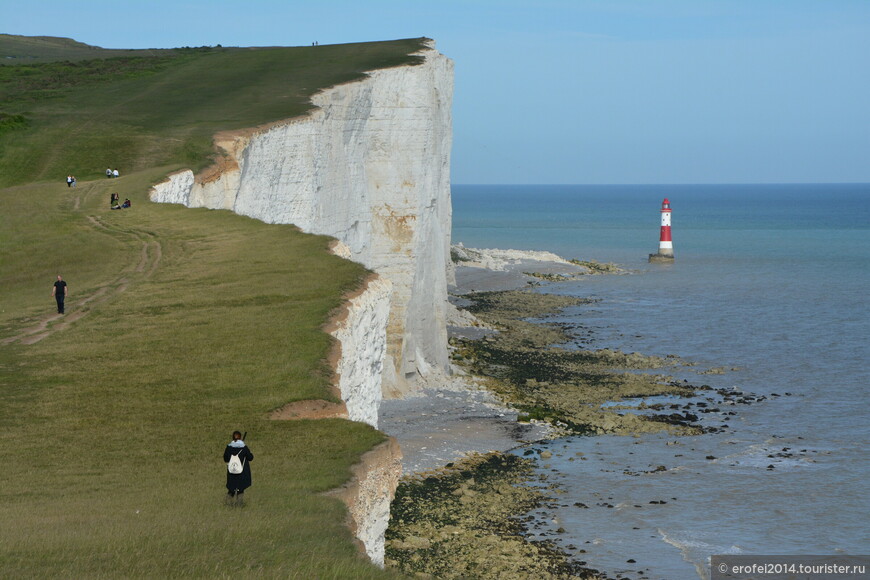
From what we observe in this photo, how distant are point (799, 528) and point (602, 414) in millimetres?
12866

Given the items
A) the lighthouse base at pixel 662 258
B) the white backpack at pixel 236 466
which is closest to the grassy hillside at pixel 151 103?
the white backpack at pixel 236 466

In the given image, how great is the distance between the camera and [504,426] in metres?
37.4

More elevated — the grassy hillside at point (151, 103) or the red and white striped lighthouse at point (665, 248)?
the grassy hillside at point (151, 103)

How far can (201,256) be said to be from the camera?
2948cm

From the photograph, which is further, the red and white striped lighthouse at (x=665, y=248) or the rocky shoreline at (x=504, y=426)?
the red and white striped lighthouse at (x=665, y=248)

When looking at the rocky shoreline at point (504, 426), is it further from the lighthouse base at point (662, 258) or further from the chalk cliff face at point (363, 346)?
the lighthouse base at point (662, 258)

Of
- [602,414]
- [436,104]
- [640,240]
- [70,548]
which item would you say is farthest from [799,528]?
[640,240]

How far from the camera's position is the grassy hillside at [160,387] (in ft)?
41.6

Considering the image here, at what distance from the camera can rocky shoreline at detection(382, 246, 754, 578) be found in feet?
82.6

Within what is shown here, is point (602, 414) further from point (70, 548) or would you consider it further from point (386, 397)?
point (70, 548)

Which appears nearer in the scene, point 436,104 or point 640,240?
point 436,104

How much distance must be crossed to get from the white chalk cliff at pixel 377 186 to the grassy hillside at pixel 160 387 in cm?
272

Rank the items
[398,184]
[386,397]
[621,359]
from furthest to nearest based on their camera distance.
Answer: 1. [621,359]
2. [398,184]
3. [386,397]

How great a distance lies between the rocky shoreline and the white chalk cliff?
292 cm
